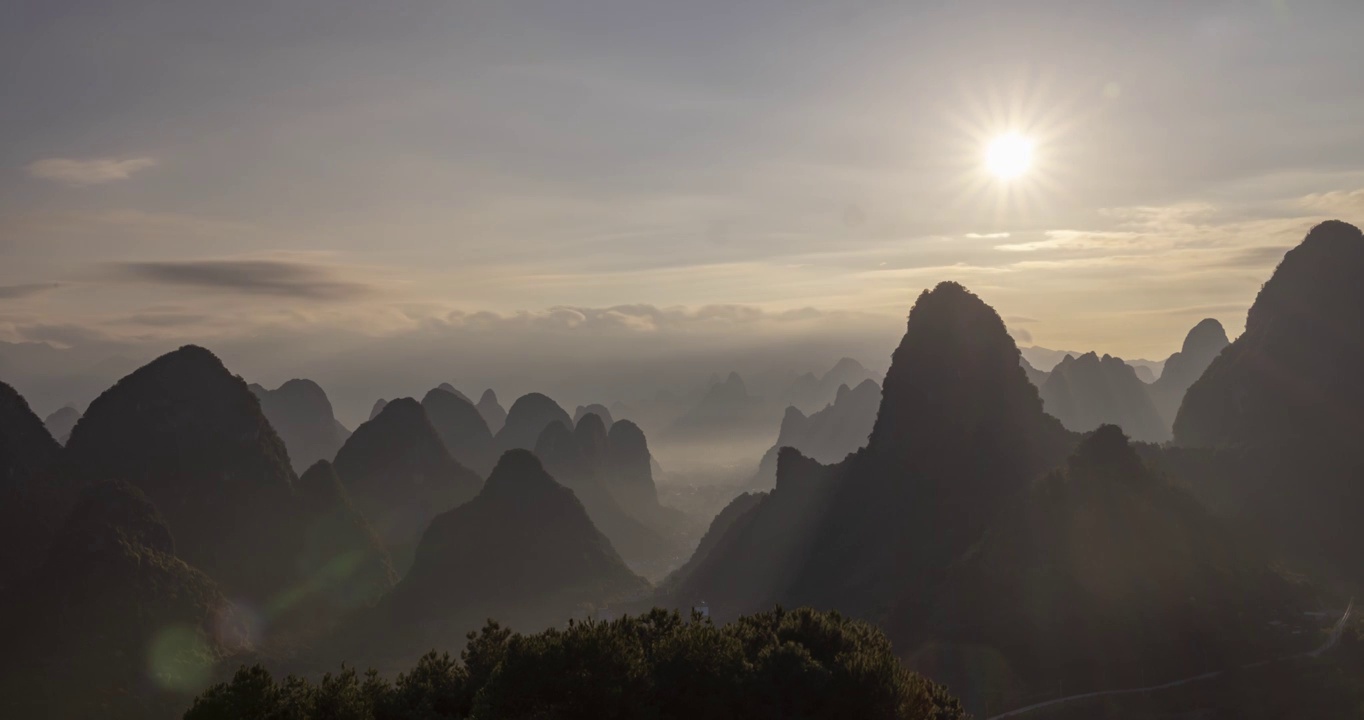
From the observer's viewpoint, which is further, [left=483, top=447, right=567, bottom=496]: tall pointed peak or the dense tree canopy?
[left=483, top=447, right=567, bottom=496]: tall pointed peak

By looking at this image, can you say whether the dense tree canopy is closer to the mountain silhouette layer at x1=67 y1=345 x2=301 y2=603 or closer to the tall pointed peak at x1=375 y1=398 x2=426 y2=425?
the mountain silhouette layer at x1=67 y1=345 x2=301 y2=603

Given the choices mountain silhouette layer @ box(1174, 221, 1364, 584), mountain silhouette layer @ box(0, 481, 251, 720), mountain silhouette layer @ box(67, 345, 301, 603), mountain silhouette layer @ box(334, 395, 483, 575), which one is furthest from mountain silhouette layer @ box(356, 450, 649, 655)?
mountain silhouette layer @ box(1174, 221, 1364, 584)

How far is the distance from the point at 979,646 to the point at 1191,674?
11.9 metres

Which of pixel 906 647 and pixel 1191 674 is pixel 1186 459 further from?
pixel 906 647

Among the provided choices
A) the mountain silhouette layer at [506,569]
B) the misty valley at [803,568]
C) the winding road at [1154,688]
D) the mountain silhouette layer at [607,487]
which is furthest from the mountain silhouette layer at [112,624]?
the mountain silhouette layer at [607,487]

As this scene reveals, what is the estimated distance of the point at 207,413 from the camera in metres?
94.6

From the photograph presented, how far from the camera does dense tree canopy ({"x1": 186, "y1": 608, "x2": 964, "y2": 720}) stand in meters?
27.9

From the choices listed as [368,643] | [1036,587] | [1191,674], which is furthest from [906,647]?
[368,643]

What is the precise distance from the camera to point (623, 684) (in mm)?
29281

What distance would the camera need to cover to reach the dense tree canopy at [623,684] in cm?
2791

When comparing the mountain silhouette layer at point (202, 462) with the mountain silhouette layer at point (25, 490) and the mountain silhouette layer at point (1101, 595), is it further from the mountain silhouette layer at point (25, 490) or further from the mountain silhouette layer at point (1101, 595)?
the mountain silhouette layer at point (1101, 595)

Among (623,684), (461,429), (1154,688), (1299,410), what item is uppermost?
(1299,410)

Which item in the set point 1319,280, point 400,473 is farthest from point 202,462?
point 1319,280

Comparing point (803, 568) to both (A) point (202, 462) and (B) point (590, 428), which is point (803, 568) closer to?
(A) point (202, 462)
